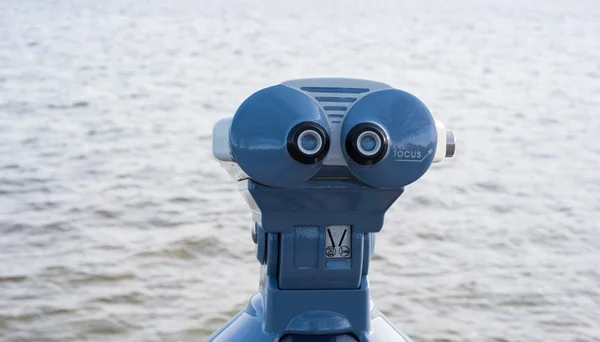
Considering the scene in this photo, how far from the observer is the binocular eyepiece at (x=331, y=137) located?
138cm

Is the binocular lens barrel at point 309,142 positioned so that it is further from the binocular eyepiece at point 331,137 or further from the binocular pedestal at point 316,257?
→ the binocular pedestal at point 316,257

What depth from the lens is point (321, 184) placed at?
4.82 ft

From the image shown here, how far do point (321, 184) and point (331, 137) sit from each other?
0.30 feet

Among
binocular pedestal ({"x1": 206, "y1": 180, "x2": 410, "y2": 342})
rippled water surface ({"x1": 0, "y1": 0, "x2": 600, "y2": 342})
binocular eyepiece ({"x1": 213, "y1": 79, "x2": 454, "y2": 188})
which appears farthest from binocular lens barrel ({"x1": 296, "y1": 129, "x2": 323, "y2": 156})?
rippled water surface ({"x1": 0, "y1": 0, "x2": 600, "y2": 342})

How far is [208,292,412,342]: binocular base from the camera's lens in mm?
1562

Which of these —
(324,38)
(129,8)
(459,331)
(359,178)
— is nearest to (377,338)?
(359,178)

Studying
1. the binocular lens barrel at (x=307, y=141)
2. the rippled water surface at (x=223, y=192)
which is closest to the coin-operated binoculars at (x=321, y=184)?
the binocular lens barrel at (x=307, y=141)

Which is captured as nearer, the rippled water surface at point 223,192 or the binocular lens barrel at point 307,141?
the binocular lens barrel at point 307,141

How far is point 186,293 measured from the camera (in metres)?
3.91

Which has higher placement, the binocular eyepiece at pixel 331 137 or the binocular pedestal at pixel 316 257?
the binocular eyepiece at pixel 331 137

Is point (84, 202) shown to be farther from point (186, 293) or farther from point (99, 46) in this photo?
point (99, 46)

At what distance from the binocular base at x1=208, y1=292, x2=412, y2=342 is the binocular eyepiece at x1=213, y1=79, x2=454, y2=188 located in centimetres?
28

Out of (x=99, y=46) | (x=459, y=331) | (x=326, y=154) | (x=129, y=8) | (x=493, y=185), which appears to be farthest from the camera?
Answer: (x=129, y=8)

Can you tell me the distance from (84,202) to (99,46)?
5597 mm
